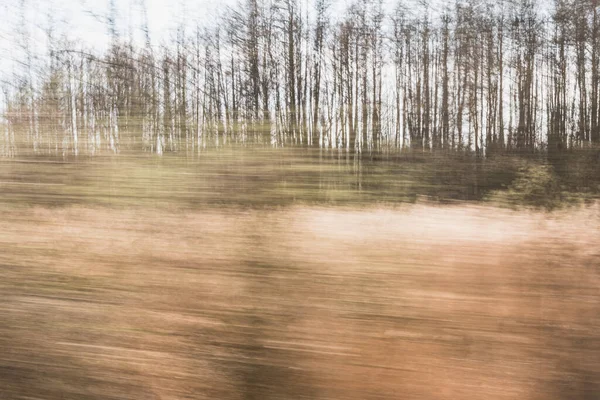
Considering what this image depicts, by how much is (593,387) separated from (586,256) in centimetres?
106

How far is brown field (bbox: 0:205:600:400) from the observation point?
2389mm

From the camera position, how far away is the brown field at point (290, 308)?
7.84 feet

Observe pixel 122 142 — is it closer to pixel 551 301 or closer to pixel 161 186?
pixel 161 186

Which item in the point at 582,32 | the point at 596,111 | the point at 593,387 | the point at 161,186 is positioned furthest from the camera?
the point at 582,32

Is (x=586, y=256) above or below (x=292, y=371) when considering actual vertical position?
above

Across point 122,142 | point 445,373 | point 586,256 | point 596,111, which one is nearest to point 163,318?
point 122,142

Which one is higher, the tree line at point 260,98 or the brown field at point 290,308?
the tree line at point 260,98

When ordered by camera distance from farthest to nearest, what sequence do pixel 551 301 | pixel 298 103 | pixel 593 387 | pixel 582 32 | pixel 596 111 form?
pixel 582 32 → pixel 596 111 → pixel 298 103 → pixel 551 301 → pixel 593 387

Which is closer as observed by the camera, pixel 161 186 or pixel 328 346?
pixel 328 346

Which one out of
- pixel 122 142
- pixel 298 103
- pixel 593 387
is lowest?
pixel 593 387

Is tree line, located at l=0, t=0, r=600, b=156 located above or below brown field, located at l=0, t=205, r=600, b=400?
above

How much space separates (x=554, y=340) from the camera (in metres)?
2.50

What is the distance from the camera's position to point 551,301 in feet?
8.77

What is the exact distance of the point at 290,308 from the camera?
8.43 feet
